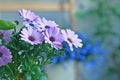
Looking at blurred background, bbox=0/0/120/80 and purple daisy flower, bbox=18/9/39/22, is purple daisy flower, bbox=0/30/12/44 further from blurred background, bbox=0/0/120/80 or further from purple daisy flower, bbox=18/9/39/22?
blurred background, bbox=0/0/120/80

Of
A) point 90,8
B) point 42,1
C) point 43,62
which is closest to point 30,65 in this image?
point 43,62

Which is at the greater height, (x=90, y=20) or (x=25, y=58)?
(x=90, y=20)

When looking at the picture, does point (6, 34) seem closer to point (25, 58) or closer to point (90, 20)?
point (25, 58)

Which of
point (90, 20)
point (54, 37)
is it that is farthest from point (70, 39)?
point (90, 20)

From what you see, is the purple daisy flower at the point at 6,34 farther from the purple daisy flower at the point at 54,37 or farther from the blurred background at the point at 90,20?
the blurred background at the point at 90,20

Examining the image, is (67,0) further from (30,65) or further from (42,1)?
(30,65)
